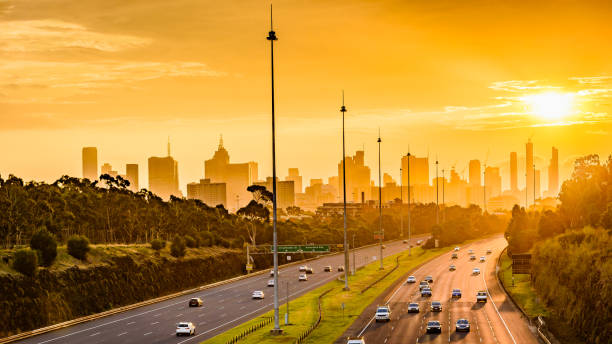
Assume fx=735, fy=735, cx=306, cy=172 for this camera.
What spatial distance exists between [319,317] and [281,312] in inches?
417

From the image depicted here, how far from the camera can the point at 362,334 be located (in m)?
71.8

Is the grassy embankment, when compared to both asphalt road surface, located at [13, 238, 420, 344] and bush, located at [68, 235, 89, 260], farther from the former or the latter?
bush, located at [68, 235, 89, 260]


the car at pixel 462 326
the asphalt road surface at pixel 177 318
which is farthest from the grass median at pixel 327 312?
the car at pixel 462 326

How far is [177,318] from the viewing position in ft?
296

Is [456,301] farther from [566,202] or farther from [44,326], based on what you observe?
[566,202]

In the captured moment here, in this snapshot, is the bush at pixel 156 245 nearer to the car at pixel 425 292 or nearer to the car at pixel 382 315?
the car at pixel 425 292

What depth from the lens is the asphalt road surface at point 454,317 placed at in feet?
224

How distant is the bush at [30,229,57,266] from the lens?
96375 millimetres

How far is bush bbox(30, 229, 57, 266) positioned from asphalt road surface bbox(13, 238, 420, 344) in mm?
11555

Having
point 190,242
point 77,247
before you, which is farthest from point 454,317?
point 190,242

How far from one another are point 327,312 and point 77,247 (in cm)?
3843

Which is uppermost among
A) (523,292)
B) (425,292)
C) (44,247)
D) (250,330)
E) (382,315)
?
(44,247)

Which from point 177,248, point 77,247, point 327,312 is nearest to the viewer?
point 327,312

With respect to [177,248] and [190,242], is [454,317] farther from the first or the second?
[190,242]
